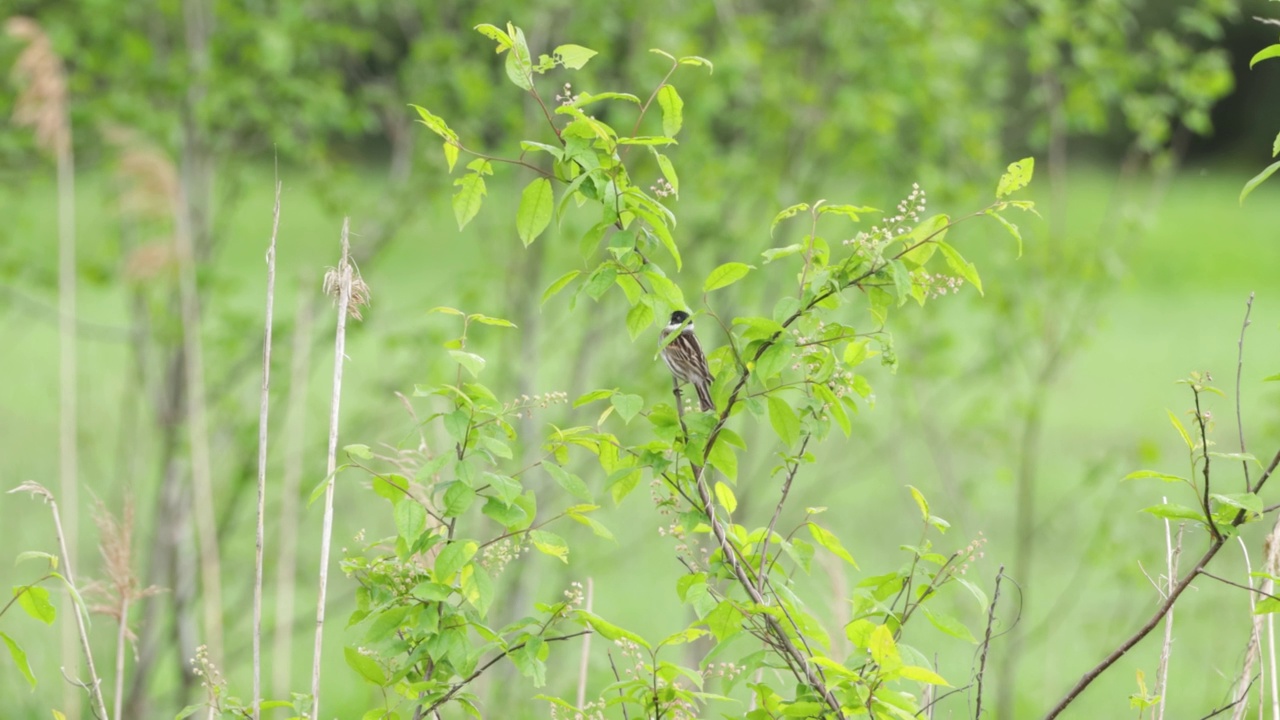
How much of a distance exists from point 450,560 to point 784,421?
1.38 ft

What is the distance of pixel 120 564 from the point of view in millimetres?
2271

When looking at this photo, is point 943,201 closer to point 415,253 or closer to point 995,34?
point 995,34

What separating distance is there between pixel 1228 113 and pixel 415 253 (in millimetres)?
19754

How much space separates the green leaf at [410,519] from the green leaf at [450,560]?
0.13 feet

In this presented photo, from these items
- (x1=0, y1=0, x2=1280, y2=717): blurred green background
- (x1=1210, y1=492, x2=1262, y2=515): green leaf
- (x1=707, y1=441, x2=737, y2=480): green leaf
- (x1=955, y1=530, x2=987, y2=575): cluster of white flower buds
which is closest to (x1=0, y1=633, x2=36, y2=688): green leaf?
(x1=707, y1=441, x2=737, y2=480): green leaf

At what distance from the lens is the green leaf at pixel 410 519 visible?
1.42m

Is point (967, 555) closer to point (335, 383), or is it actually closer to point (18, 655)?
point (335, 383)

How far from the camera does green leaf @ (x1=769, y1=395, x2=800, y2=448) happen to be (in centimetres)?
150

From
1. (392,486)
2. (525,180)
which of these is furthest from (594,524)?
(525,180)

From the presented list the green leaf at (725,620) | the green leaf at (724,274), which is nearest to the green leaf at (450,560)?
the green leaf at (725,620)

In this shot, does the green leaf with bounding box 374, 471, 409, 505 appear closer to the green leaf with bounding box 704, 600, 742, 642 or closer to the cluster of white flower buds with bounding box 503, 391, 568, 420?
the cluster of white flower buds with bounding box 503, 391, 568, 420

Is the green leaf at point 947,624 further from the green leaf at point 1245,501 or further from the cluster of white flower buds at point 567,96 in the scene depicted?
the cluster of white flower buds at point 567,96

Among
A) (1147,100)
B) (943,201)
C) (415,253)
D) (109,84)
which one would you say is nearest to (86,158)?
(109,84)

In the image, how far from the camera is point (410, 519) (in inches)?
56.6
